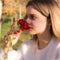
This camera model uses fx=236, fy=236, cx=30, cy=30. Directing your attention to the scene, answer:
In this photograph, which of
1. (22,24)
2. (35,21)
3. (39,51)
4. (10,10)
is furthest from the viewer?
(10,10)

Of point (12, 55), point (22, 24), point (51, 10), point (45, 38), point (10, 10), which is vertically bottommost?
point (12, 55)

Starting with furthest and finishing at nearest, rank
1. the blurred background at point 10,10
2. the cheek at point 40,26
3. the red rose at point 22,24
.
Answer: the blurred background at point 10,10
the cheek at point 40,26
the red rose at point 22,24

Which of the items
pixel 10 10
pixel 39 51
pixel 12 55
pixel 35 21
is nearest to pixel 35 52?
pixel 39 51

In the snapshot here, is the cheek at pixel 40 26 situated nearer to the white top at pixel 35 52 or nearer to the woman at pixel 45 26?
the woman at pixel 45 26

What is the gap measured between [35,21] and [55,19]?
0.16m

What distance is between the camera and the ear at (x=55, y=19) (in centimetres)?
173

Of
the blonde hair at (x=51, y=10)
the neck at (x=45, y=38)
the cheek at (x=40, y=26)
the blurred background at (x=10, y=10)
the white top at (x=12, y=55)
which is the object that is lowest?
the white top at (x=12, y=55)

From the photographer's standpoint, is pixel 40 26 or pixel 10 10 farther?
pixel 10 10

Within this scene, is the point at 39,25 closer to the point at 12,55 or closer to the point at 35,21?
the point at 35,21

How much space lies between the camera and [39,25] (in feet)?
5.58

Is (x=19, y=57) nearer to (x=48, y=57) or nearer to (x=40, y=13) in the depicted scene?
(x=48, y=57)

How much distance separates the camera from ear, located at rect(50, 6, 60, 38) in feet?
5.68

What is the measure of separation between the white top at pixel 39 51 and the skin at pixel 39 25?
5 cm

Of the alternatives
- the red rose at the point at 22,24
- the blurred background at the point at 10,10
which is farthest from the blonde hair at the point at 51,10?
the blurred background at the point at 10,10
